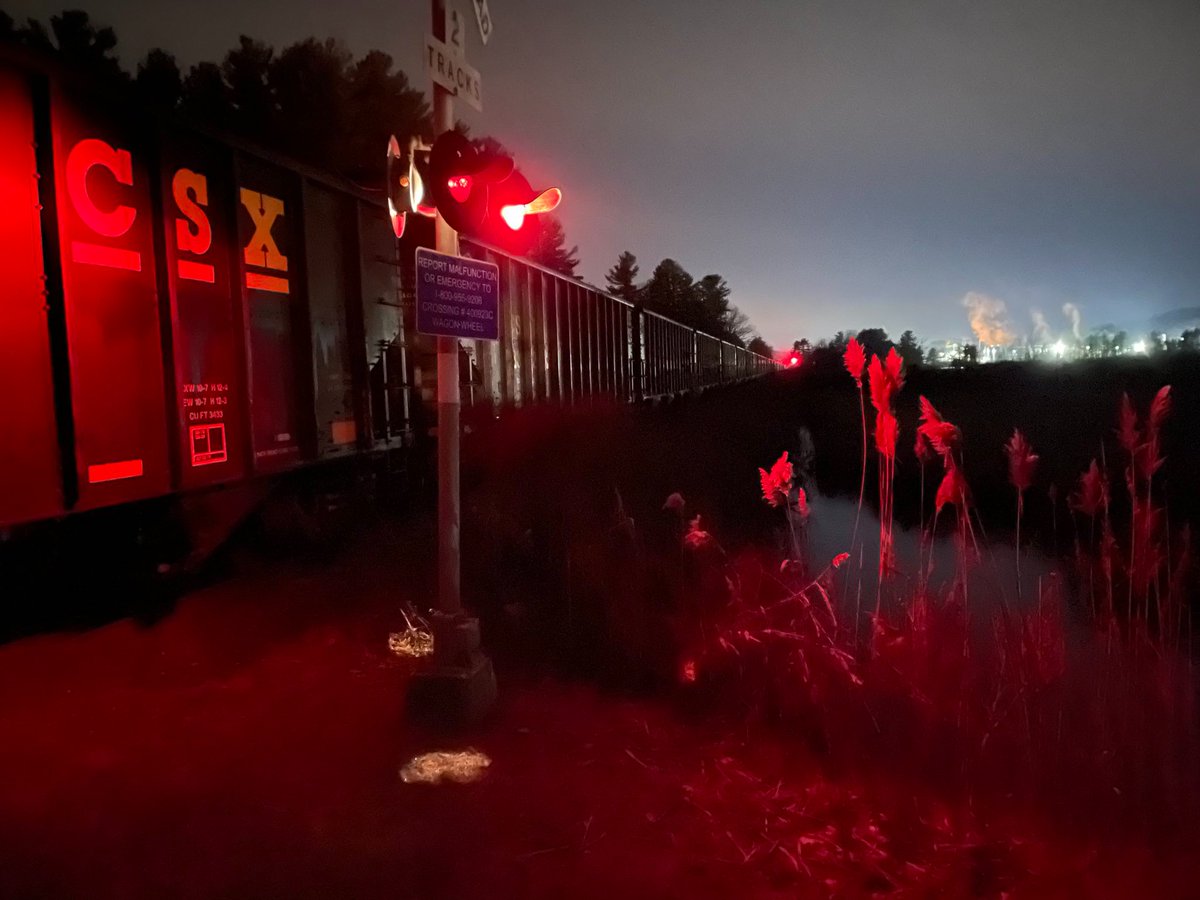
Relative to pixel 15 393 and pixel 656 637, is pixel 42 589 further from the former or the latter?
pixel 656 637

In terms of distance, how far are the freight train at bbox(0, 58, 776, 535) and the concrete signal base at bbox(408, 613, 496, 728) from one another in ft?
7.30

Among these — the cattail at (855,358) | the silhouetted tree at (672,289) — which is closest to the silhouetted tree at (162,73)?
the cattail at (855,358)

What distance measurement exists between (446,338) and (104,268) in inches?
84.9

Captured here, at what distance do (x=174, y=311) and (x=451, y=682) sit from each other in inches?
119

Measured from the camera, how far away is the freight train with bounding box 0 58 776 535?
4.75 metres

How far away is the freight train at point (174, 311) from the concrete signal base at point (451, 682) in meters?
2.22

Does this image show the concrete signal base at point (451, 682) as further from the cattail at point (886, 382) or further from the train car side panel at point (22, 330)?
the cattail at point (886, 382)

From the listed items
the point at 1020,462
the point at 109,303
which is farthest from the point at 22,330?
the point at 1020,462

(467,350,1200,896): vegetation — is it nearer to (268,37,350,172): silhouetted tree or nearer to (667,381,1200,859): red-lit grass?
(667,381,1200,859): red-lit grass

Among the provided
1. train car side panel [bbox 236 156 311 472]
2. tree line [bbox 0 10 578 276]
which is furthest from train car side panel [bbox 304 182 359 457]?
tree line [bbox 0 10 578 276]

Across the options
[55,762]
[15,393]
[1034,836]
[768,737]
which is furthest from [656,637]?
[15,393]

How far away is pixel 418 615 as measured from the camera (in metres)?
6.47

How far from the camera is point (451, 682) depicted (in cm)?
464

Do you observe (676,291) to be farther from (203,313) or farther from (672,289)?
(203,313)
